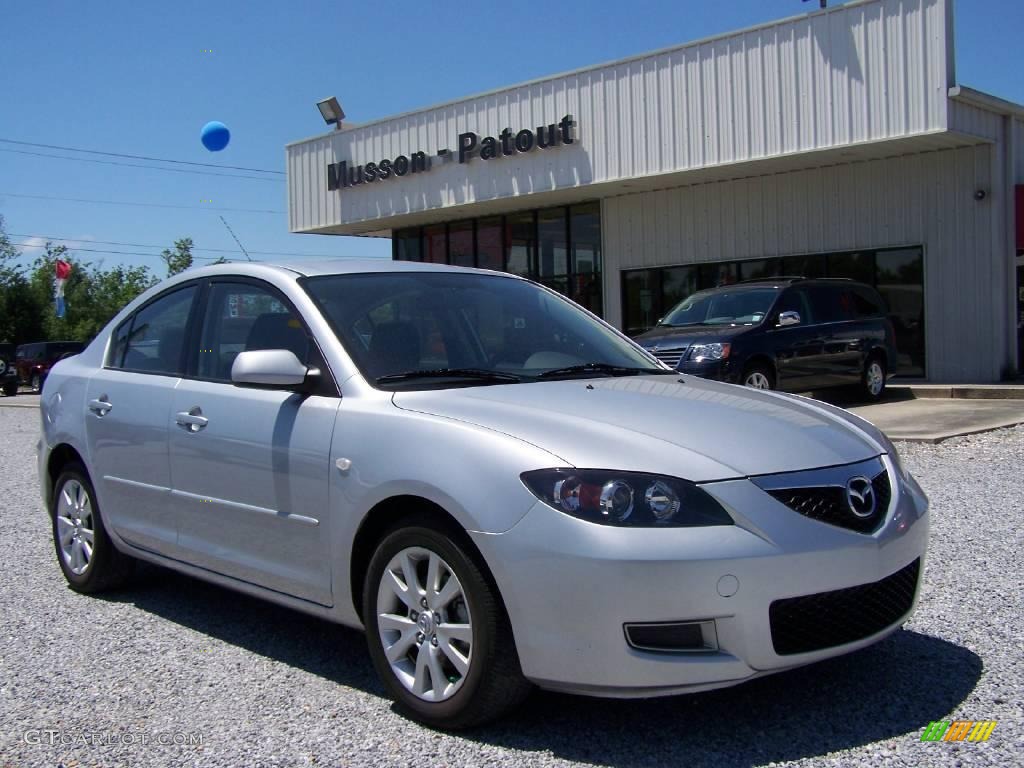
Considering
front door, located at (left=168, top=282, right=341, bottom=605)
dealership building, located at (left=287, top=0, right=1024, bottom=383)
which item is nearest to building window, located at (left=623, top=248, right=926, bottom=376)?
dealership building, located at (left=287, top=0, right=1024, bottom=383)

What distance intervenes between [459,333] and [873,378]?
1195 cm

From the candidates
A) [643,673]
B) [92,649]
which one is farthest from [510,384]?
[92,649]

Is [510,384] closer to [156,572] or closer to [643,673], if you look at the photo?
[643,673]

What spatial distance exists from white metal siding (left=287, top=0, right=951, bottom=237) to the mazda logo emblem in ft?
45.6

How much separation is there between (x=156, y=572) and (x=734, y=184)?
16.0 metres

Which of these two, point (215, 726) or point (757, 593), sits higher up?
point (757, 593)

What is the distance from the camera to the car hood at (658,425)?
3223 millimetres

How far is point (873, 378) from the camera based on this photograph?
593 inches


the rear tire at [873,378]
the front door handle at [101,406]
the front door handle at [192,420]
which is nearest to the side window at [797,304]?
the rear tire at [873,378]

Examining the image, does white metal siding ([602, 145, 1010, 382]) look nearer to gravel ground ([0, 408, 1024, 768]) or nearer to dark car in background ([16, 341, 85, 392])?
gravel ground ([0, 408, 1024, 768])

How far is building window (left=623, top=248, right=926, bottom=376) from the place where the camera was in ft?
58.7

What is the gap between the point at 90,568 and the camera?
5.39 m

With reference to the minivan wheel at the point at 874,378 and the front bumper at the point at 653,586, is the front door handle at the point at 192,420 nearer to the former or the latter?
the front bumper at the point at 653,586

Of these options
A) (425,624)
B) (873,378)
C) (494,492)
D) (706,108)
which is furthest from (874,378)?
(494,492)
